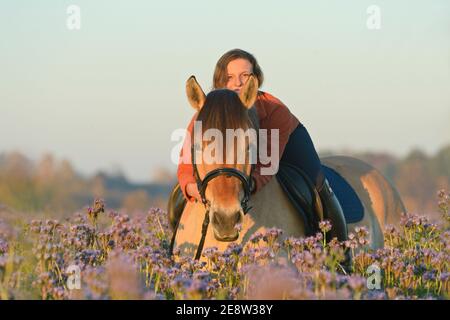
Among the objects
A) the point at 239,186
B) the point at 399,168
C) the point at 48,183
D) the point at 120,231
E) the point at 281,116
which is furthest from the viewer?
the point at 399,168

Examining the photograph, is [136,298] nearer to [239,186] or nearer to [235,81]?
[239,186]

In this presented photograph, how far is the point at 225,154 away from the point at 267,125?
3.99 ft

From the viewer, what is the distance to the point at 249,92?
22.9 ft

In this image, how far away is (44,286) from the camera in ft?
18.7

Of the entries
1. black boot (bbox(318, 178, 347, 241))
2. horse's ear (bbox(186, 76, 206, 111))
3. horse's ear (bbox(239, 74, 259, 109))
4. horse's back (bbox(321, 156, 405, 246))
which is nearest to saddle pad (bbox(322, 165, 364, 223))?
horse's back (bbox(321, 156, 405, 246))

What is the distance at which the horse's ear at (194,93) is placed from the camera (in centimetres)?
696

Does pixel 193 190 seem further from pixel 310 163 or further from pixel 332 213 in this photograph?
pixel 332 213

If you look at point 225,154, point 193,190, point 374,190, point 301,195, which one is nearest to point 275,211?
point 301,195

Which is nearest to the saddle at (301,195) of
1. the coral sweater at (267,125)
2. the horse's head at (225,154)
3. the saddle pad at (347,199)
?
the coral sweater at (267,125)

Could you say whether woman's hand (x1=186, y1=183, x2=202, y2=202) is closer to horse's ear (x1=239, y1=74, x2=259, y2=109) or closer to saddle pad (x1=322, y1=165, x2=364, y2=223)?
horse's ear (x1=239, y1=74, x2=259, y2=109)
